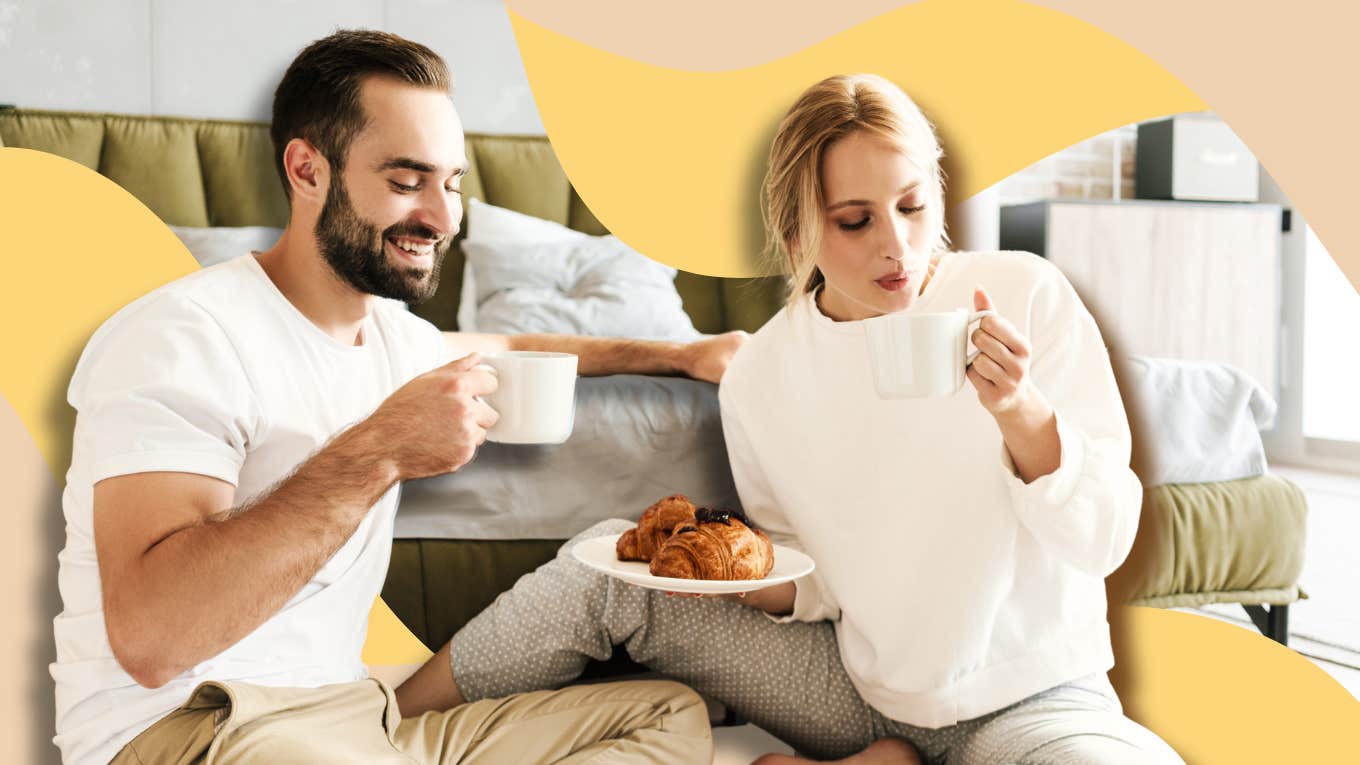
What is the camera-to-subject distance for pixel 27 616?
1196mm

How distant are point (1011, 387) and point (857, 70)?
875 mm

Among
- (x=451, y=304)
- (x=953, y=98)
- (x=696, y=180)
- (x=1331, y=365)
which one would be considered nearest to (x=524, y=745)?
(x=696, y=180)

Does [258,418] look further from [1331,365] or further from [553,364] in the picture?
[1331,365]

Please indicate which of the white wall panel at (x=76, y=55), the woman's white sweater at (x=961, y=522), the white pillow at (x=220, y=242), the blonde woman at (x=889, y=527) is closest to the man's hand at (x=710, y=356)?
the blonde woman at (x=889, y=527)

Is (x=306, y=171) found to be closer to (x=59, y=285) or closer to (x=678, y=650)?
(x=59, y=285)

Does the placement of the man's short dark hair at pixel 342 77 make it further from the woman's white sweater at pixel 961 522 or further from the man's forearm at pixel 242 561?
the woman's white sweater at pixel 961 522

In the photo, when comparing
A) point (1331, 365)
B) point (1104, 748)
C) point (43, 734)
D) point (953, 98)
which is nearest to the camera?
point (1104, 748)

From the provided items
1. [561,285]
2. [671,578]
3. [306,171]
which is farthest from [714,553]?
[561,285]

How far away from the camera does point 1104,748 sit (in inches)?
42.3

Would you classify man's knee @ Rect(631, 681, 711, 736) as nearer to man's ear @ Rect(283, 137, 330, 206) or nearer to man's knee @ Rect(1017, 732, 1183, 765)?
man's knee @ Rect(1017, 732, 1183, 765)

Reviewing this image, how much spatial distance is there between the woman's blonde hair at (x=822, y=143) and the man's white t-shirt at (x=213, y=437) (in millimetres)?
507

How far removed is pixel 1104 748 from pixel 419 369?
0.87 m

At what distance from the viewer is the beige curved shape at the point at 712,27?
1.69 metres

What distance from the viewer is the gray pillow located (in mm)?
1549
